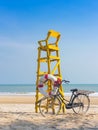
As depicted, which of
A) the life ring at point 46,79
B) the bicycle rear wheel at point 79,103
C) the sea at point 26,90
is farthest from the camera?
the sea at point 26,90

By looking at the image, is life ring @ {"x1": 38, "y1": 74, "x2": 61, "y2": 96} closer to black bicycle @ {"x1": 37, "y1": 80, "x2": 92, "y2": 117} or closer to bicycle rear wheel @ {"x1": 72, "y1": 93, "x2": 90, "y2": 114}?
black bicycle @ {"x1": 37, "y1": 80, "x2": 92, "y2": 117}

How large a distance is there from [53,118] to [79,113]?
150 centimetres

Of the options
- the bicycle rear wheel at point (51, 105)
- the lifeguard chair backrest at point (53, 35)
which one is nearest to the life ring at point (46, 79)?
the bicycle rear wheel at point (51, 105)

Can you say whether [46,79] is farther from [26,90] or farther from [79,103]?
[26,90]

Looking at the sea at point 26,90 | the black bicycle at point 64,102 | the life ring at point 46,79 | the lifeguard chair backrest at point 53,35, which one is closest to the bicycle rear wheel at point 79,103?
the black bicycle at point 64,102

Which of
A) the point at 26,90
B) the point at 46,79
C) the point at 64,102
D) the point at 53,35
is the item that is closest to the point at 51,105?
the point at 64,102

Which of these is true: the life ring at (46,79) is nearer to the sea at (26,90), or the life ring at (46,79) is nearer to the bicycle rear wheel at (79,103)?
the bicycle rear wheel at (79,103)

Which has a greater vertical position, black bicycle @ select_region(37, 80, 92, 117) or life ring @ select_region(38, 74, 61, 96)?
life ring @ select_region(38, 74, 61, 96)

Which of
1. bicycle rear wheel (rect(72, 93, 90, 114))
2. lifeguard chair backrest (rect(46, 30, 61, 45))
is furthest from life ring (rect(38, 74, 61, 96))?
lifeguard chair backrest (rect(46, 30, 61, 45))

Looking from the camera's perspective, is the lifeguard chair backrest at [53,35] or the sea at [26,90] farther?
the sea at [26,90]

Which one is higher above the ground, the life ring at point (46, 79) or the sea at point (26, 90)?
the sea at point (26, 90)

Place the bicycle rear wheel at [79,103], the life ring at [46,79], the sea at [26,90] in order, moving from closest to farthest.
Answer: the life ring at [46,79] → the bicycle rear wheel at [79,103] → the sea at [26,90]

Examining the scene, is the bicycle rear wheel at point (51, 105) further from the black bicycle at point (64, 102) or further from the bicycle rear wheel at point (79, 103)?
the bicycle rear wheel at point (79, 103)

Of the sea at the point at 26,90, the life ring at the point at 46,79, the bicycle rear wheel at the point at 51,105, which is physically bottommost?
the bicycle rear wheel at the point at 51,105
